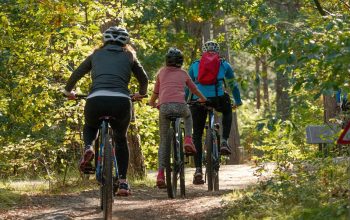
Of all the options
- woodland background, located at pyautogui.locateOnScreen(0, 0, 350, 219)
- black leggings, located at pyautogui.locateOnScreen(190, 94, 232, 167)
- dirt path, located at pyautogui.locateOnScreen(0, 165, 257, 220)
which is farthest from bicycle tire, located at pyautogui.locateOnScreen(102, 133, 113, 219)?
black leggings, located at pyautogui.locateOnScreen(190, 94, 232, 167)

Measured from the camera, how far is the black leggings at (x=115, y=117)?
24.5ft

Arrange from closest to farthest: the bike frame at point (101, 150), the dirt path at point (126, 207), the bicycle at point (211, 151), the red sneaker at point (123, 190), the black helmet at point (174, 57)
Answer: the bike frame at point (101, 150)
the red sneaker at point (123, 190)
the dirt path at point (126, 207)
the black helmet at point (174, 57)
the bicycle at point (211, 151)

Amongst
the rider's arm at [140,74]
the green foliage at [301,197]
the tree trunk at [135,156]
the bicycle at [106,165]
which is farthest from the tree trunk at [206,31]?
the bicycle at [106,165]

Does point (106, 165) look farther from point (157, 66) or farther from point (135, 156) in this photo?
point (157, 66)

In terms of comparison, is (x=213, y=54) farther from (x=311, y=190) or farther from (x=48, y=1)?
(x=311, y=190)

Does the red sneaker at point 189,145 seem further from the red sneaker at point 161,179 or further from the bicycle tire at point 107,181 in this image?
the bicycle tire at point 107,181

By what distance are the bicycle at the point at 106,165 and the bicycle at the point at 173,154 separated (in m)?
1.67

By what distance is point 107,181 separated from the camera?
285 inches

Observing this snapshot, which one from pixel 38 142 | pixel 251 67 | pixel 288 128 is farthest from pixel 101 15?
pixel 251 67

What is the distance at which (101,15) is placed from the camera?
1305 cm

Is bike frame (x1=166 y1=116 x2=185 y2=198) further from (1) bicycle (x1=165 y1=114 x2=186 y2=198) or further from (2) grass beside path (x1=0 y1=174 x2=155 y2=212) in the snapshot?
(2) grass beside path (x1=0 y1=174 x2=155 y2=212)

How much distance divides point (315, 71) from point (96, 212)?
10.0ft

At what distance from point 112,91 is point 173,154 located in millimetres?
2338

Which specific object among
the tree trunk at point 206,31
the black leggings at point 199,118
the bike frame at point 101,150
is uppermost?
the tree trunk at point 206,31
